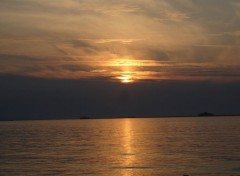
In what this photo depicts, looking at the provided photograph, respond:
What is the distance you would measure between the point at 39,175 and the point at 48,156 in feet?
76.5

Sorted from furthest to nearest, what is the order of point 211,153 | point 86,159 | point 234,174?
point 211,153 < point 86,159 < point 234,174

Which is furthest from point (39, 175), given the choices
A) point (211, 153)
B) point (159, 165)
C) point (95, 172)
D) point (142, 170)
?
point (211, 153)

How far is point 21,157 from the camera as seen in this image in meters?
74.2

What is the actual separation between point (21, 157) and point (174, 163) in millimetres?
26548

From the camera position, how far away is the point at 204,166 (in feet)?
192

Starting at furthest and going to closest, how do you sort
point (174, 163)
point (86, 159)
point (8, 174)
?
point (86, 159), point (174, 163), point (8, 174)

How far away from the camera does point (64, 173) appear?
178 feet

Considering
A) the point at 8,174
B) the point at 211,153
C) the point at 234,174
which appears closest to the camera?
the point at 234,174

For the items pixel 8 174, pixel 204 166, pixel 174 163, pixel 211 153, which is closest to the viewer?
pixel 8 174

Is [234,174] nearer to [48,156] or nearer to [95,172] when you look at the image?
[95,172]

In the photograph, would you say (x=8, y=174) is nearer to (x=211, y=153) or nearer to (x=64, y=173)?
(x=64, y=173)

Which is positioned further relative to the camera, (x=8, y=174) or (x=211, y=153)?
(x=211, y=153)

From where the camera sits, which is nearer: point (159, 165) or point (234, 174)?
point (234, 174)

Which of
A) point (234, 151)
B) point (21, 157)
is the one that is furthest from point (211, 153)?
point (21, 157)
